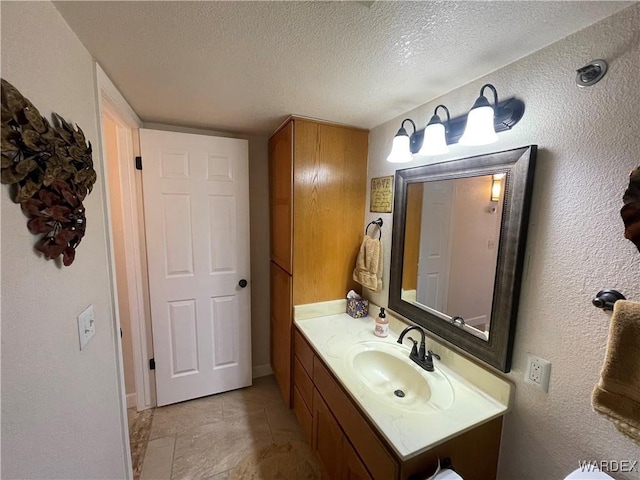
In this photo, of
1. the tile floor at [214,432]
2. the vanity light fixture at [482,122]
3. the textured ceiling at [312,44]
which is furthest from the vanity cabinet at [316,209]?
the vanity light fixture at [482,122]

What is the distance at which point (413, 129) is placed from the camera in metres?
1.42

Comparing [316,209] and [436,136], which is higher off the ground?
[436,136]

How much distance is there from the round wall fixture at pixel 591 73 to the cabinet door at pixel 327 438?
1.56m

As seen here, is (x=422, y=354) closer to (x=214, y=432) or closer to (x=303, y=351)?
(x=303, y=351)

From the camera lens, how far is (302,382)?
168 cm

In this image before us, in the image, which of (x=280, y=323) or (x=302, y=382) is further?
(x=280, y=323)

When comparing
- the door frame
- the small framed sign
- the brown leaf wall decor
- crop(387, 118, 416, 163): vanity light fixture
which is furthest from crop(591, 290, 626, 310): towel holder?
the door frame

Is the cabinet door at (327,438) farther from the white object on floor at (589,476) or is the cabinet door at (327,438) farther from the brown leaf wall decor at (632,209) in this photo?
the brown leaf wall decor at (632,209)

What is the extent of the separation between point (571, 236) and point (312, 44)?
1.07 metres

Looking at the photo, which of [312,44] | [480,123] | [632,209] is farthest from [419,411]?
[312,44]

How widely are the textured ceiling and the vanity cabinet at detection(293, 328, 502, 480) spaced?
4.42 feet

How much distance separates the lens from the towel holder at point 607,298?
741 millimetres

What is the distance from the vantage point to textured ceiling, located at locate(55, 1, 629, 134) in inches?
29.6

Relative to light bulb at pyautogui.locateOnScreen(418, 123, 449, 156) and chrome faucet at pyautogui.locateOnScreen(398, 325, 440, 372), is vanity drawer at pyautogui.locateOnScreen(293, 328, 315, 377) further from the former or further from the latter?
light bulb at pyautogui.locateOnScreen(418, 123, 449, 156)
